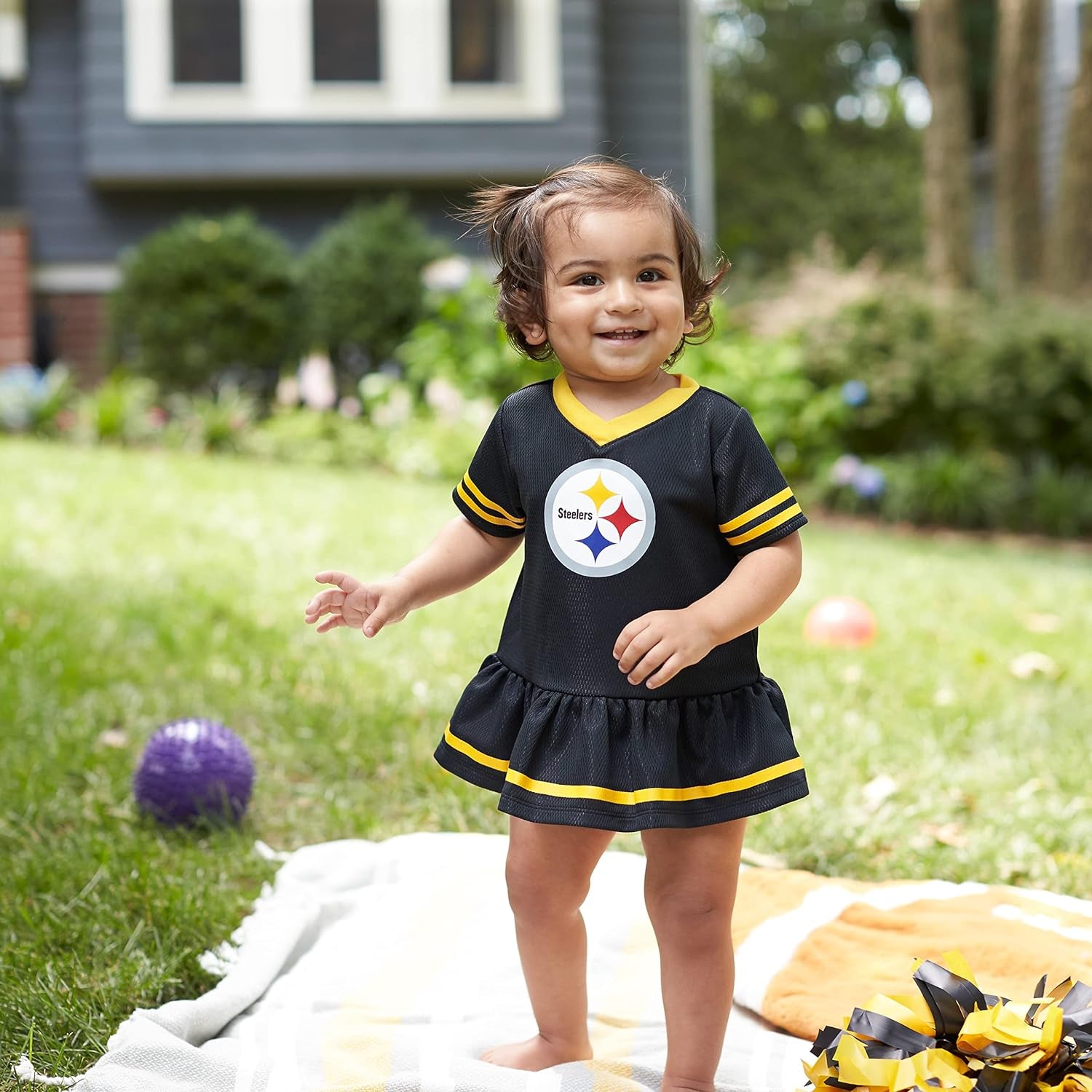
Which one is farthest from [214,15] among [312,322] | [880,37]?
[880,37]

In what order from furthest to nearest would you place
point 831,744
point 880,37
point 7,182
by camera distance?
point 880,37, point 7,182, point 831,744

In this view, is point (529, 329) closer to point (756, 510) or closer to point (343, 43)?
point (756, 510)

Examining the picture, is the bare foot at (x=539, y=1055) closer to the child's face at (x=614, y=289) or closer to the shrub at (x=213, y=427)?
the child's face at (x=614, y=289)

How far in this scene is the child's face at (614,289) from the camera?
1881 mm

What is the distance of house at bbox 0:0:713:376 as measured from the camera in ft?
36.3

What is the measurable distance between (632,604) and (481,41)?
10.6 meters

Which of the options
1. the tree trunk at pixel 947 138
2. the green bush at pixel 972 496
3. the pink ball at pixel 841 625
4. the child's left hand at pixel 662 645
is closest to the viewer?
the child's left hand at pixel 662 645

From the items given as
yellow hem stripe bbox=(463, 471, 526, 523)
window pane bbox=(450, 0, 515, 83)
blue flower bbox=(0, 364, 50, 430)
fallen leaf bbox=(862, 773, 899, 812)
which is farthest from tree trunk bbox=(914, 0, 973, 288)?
yellow hem stripe bbox=(463, 471, 526, 523)

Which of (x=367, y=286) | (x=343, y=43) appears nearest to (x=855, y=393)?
(x=367, y=286)

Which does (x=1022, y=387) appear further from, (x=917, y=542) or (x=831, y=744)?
(x=831, y=744)

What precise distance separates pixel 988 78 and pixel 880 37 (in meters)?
3.44

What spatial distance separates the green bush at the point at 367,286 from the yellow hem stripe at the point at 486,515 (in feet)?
27.9

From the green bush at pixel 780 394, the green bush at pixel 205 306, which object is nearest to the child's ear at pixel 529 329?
the green bush at pixel 780 394

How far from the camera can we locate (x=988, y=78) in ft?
73.4
